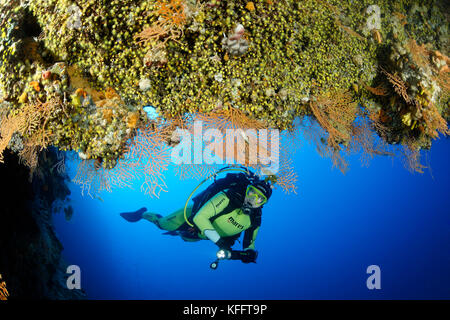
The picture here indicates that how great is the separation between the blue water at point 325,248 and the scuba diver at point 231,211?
439cm

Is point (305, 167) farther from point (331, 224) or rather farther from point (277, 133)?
point (277, 133)

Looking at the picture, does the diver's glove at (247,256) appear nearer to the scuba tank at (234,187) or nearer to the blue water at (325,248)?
the scuba tank at (234,187)

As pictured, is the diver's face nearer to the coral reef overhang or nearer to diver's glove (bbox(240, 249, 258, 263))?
diver's glove (bbox(240, 249, 258, 263))

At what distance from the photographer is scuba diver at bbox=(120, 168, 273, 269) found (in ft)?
17.3

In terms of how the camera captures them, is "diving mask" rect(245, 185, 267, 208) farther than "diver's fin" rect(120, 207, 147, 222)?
No

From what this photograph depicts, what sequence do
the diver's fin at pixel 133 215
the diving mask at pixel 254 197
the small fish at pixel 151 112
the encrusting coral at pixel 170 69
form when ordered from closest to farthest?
1. the encrusting coral at pixel 170 69
2. the small fish at pixel 151 112
3. the diving mask at pixel 254 197
4. the diver's fin at pixel 133 215

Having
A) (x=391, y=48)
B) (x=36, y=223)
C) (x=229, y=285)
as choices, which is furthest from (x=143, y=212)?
(x=391, y=48)

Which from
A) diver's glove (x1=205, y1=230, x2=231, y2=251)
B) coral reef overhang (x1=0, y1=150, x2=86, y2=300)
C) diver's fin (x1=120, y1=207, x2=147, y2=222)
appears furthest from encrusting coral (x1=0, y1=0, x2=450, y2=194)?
diver's fin (x1=120, y1=207, x2=147, y2=222)

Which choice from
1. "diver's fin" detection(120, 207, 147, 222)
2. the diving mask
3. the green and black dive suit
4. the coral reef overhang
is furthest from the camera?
"diver's fin" detection(120, 207, 147, 222)

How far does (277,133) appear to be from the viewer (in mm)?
3594

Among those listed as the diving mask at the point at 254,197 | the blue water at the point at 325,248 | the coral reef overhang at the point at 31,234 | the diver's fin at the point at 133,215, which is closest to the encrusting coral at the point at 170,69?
the coral reef overhang at the point at 31,234

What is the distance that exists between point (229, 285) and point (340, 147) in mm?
9340

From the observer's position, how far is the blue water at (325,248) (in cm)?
1048

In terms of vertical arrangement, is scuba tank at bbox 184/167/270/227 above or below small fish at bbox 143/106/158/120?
below
